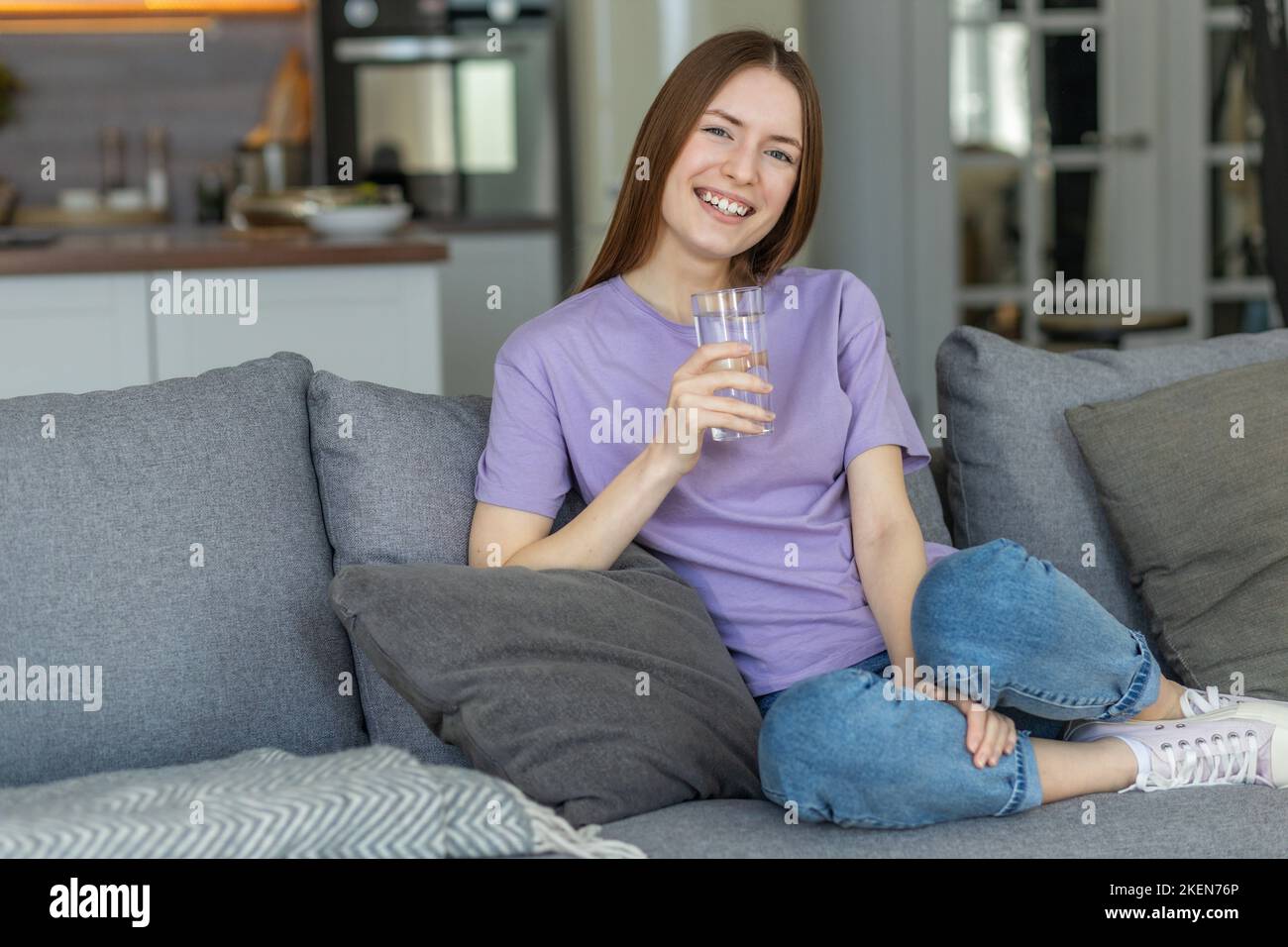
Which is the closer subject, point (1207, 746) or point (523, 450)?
point (1207, 746)

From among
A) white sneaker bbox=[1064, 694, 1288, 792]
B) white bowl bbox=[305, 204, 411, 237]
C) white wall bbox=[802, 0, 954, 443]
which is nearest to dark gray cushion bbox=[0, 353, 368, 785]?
white sneaker bbox=[1064, 694, 1288, 792]

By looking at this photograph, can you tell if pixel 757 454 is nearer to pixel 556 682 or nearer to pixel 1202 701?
pixel 556 682

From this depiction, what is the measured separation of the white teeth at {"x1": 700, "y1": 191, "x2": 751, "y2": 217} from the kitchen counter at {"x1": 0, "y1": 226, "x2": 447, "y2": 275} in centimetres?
179

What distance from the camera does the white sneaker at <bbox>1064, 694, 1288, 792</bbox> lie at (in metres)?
1.54

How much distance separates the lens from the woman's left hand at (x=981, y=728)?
1.37m

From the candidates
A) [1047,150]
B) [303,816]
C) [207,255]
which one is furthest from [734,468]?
[1047,150]

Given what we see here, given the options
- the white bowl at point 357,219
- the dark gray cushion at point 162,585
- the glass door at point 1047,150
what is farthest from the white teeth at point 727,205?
the glass door at point 1047,150

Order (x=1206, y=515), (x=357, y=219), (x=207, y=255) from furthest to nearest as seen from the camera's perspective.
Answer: (x=357, y=219) < (x=207, y=255) < (x=1206, y=515)

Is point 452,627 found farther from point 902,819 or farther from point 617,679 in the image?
point 902,819

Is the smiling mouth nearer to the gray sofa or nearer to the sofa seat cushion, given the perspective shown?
the gray sofa

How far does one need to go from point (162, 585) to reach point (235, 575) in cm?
7

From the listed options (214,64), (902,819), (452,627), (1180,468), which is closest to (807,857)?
(902,819)

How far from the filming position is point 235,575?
5.27 ft

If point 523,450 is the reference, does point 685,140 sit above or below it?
above
